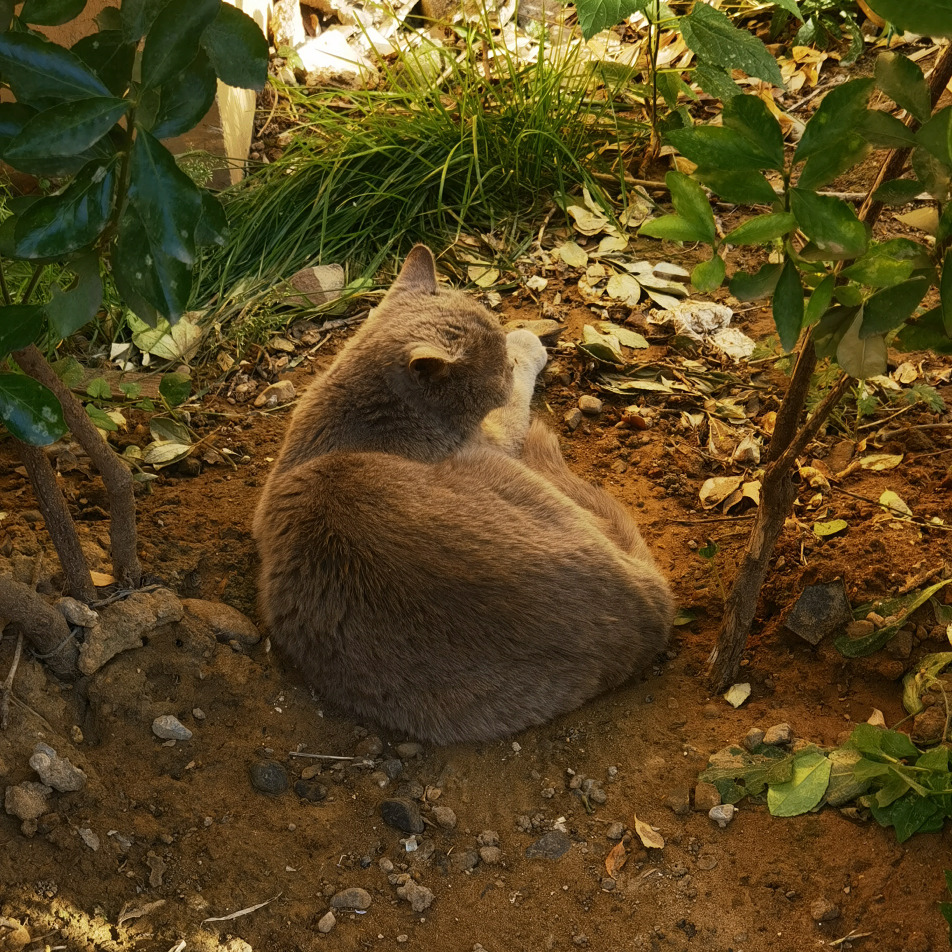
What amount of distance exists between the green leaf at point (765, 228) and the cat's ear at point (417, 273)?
6.63 ft

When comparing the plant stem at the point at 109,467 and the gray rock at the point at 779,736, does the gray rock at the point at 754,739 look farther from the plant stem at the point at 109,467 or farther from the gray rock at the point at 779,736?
the plant stem at the point at 109,467

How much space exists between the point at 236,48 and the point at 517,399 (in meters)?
2.23

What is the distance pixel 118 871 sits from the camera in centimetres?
212

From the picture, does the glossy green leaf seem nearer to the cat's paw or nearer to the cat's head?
the cat's head

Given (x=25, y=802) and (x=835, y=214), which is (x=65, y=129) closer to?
(x=835, y=214)

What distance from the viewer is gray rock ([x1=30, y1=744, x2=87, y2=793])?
2.19 m

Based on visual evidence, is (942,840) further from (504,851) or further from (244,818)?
(244,818)

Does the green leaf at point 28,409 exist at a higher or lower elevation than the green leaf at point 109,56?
lower

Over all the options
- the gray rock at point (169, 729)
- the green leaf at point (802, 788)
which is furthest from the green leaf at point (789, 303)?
the gray rock at point (169, 729)

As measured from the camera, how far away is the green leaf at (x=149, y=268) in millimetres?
1598

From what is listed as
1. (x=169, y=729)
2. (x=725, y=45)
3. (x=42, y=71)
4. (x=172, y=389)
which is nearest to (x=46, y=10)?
(x=42, y=71)

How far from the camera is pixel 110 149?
165 cm

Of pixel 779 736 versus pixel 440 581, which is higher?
pixel 440 581

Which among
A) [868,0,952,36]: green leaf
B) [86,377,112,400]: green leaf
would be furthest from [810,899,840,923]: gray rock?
[86,377,112,400]: green leaf
